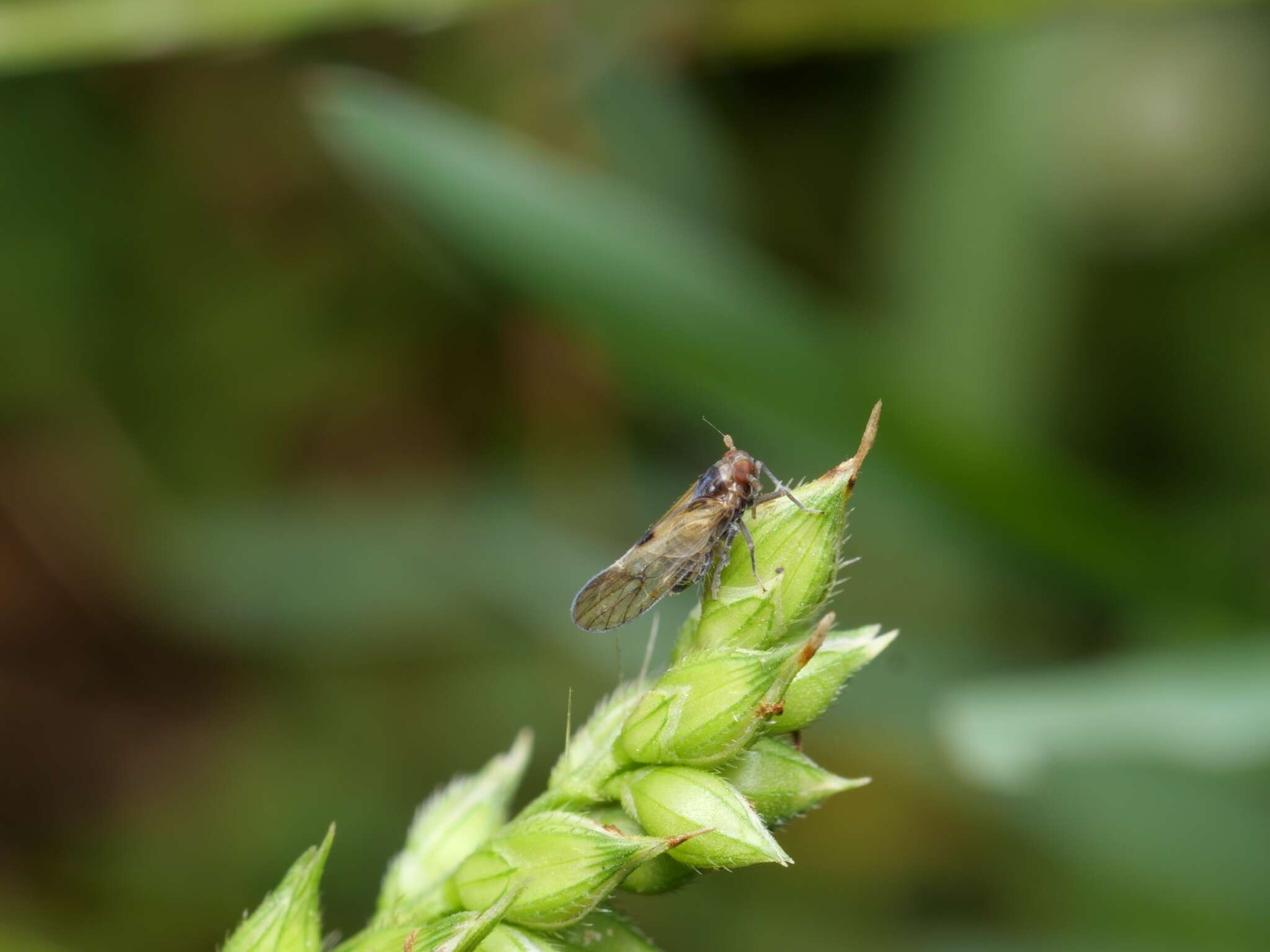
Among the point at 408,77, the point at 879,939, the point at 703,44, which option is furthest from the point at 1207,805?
the point at 408,77

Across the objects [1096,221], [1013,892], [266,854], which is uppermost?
[1096,221]

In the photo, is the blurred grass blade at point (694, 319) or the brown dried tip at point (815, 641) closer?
the brown dried tip at point (815, 641)

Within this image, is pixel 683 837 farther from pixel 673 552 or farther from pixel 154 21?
pixel 154 21

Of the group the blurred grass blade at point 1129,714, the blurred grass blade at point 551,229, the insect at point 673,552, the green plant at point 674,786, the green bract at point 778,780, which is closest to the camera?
the green plant at point 674,786

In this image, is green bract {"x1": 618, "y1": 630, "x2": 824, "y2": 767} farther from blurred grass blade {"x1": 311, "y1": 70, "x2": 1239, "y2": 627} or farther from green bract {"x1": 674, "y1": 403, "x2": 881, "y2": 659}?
blurred grass blade {"x1": 311, "y1": 70, "x2": 1239, "y2": 627}

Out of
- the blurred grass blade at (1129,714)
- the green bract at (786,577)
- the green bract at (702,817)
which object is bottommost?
the green bract at (702,817)

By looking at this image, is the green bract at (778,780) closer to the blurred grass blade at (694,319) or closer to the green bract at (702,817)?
the green bract at (702,817)

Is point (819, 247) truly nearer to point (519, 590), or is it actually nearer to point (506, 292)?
point (506, 292)

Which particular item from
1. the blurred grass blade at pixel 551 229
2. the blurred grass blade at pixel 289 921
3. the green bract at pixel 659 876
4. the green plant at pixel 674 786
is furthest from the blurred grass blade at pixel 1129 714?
the blurred grass blade at pixel 289 921
